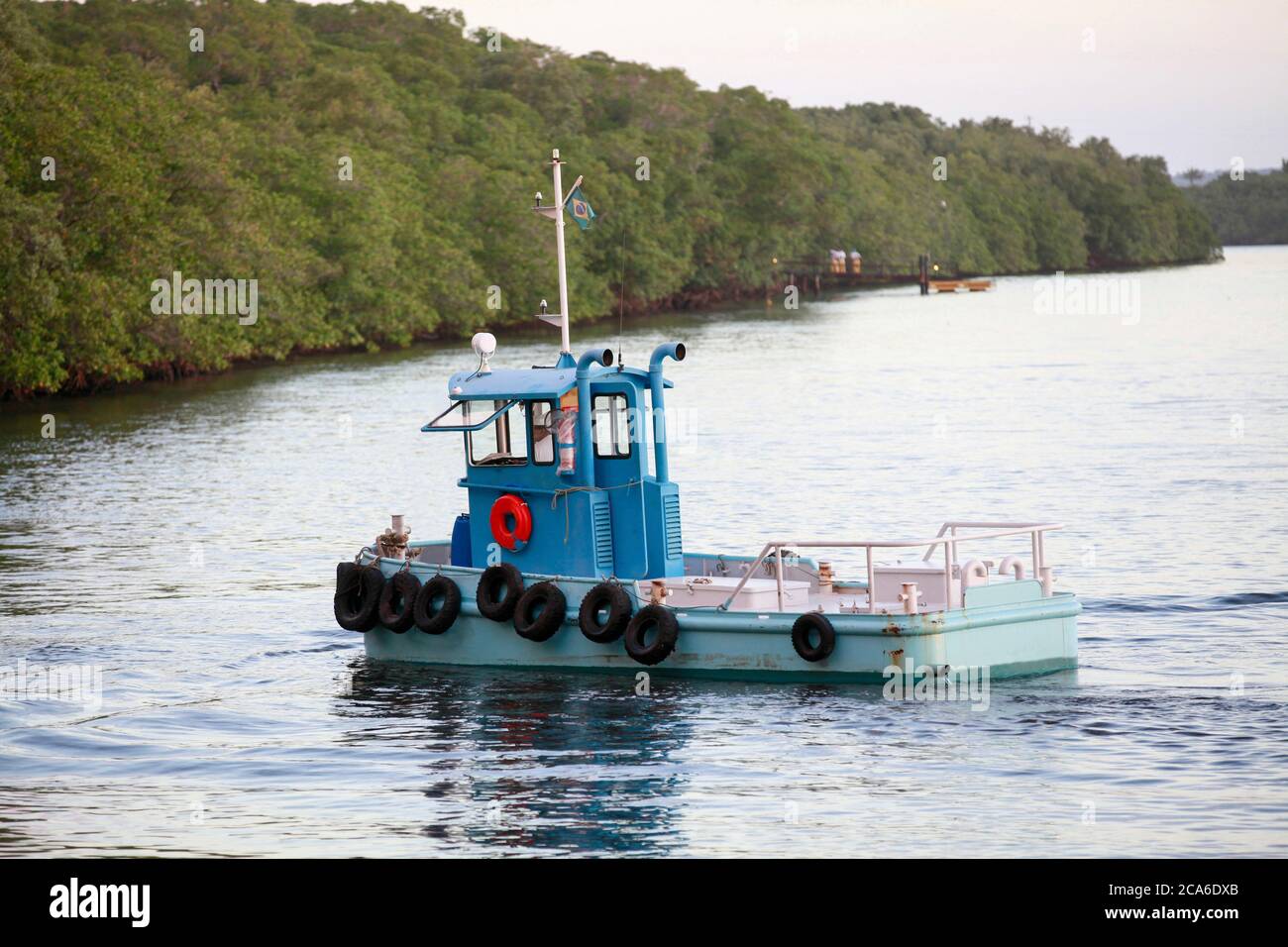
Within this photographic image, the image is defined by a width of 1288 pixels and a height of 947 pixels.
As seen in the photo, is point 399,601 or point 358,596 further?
point 358,596

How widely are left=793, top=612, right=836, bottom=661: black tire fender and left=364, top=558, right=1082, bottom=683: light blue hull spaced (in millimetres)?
86

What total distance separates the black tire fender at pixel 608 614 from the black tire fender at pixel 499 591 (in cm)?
85

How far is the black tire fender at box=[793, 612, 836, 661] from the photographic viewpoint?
17.9 meters

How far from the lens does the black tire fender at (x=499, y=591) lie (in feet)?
65.0

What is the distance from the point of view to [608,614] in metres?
19.2

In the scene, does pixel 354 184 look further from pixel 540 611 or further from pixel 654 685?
pixel 654 685

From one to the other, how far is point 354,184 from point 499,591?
68.8 meters

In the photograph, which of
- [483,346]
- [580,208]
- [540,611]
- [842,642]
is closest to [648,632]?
[540,611]

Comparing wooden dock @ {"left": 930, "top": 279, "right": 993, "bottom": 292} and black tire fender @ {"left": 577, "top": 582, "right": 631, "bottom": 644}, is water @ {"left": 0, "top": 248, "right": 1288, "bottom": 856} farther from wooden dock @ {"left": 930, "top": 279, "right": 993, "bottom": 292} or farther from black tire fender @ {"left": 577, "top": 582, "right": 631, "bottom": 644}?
wooden dock @ {"left": 930, "top": 279, "right": 993, "bottom": 292}

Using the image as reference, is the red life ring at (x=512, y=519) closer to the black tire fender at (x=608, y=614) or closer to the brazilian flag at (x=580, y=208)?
the black tire fender at (x=608, y=614)

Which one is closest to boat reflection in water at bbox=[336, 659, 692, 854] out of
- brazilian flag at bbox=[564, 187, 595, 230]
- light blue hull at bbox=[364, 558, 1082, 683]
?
light blue hull at bbox=[364, 558, 1082, 683]
